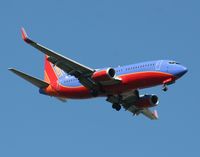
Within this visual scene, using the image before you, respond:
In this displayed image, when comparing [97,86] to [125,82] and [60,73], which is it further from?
[60,73]

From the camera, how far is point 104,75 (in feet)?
249

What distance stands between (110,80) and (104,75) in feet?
3.02

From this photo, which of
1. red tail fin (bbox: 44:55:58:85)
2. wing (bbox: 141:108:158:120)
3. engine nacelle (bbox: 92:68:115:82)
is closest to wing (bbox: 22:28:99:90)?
engine nacelle (bbox: 92:68:115:82)

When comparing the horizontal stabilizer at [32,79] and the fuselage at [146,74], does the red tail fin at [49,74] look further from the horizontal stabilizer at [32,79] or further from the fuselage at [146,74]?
the fuselage at [146,74]

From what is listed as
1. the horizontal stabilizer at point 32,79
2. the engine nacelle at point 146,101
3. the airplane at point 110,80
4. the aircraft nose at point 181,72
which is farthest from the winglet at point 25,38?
the engine nacelle at point 146,101

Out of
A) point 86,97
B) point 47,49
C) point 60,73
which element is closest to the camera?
point 47,49

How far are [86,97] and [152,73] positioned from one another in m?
9.06

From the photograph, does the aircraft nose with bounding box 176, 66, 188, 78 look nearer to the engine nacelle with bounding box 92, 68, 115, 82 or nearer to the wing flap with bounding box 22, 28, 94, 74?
the engine nacelle with bounding box 92, 68, 115, 82

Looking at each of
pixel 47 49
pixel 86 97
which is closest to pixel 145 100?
pixel 86 97

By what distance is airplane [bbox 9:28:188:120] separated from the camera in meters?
74.8

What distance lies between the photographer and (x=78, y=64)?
77188mm

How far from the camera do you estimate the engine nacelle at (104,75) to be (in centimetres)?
7575

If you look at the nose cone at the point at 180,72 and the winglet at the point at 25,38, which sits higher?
the nose cone at the point at 180,72

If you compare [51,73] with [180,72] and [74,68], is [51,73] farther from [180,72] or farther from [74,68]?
[180,72]
